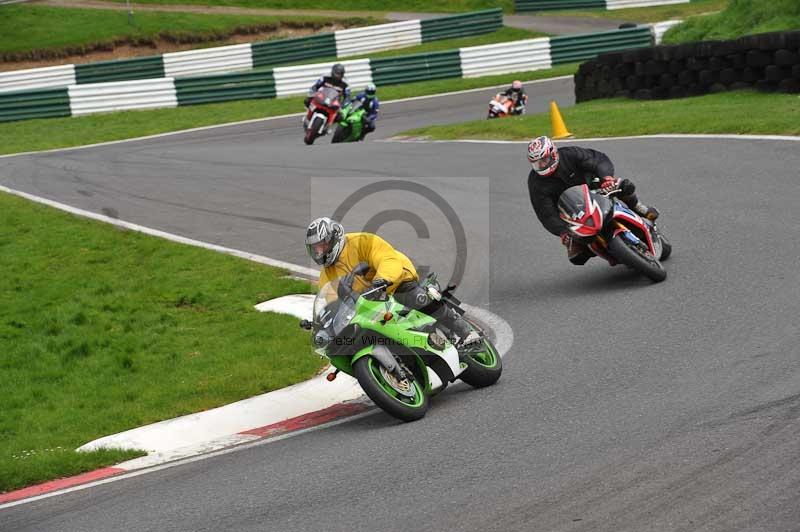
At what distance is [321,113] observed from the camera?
24.3 meters

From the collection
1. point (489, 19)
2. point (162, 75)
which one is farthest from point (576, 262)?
point (489, 19)

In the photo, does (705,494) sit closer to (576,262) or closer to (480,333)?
(480,333)

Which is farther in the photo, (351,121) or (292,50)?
(292,50)

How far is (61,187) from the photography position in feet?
63.7

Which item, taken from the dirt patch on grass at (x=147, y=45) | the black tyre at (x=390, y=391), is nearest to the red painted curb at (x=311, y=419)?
the black tyre at (x=390, y=391)

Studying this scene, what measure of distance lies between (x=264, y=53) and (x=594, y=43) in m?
10.7

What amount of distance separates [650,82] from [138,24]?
82.2 ft

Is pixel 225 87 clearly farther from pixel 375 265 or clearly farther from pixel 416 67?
pixel 375 265

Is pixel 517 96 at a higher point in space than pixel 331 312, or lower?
lower

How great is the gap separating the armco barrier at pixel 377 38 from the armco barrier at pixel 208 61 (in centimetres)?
332

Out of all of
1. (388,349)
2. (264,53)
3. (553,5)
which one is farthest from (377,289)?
(553,5)

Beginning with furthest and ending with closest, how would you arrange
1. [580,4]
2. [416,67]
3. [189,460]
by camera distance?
1. [580,4]
2. [416,67]
3. [189,460]

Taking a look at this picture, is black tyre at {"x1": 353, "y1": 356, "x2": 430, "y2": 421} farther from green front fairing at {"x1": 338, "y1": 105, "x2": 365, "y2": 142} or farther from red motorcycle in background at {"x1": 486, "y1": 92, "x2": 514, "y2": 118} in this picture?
red motorcycle in background at {"x1": 486, "y1": 92, "x2": 514, "y2": 118}

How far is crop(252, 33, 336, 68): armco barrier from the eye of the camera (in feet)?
124
